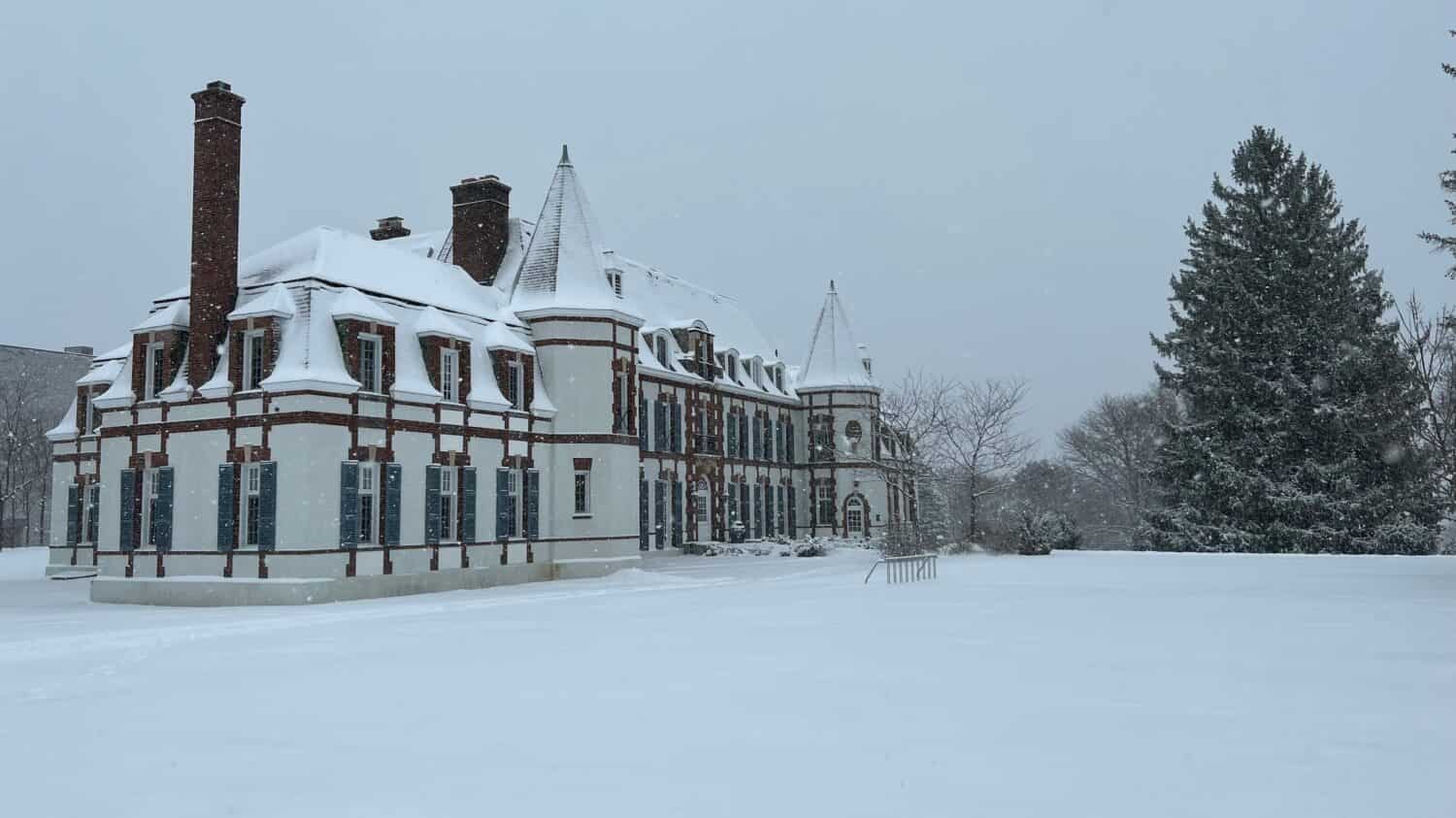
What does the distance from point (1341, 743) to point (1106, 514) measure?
70.8 metres

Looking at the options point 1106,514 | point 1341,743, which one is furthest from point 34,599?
point 1106,514

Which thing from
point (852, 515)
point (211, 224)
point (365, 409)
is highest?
point (211, 224)

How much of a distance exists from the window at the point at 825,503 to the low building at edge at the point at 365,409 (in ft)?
63.8

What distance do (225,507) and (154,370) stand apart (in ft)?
16.4

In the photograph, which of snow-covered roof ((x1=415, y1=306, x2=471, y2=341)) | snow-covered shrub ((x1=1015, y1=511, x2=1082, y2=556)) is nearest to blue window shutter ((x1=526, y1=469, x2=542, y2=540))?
snow-covered roof ((x1=415, y1=306, x2=471, y2=341))

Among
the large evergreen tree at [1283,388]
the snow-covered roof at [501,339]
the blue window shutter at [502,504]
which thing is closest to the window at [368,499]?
the blue window shutter at [502,504]

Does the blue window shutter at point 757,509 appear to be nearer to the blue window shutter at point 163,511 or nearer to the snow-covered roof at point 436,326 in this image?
the snow-covered roof at point 436,326

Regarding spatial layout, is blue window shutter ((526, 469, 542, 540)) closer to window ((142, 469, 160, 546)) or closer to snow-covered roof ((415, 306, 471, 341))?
snow-covered roof ((415, 306, 471, 341))

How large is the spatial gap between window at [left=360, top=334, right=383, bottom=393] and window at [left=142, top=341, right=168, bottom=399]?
5.37 m

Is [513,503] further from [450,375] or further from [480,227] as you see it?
[480,227]

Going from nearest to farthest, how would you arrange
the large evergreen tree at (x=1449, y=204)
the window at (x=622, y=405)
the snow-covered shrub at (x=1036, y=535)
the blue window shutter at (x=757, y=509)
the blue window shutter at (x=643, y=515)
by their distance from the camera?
1. the large evergreen tree at (x=1449, y=204)
2. the snow-covered shrub at (x=1036, y=535)
3. the window at (x=622, y=405)
4. the blue window shutter at (x=643, y=515)
5. the blue window shutter at (x=757, y=509)

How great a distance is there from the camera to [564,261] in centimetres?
3388

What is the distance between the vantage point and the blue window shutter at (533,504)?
1262 inches

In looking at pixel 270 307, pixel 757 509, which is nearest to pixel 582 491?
pixel 270 307
